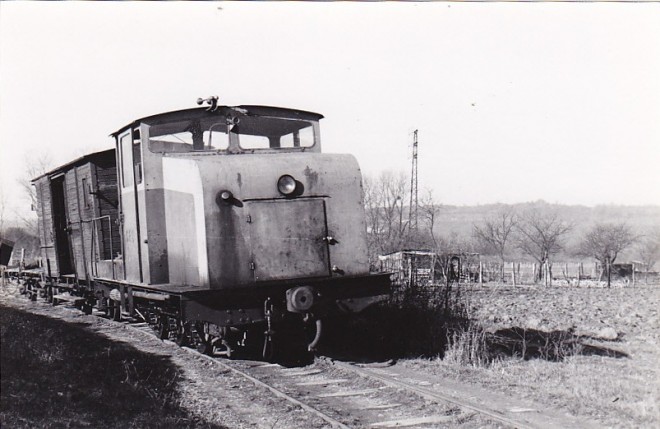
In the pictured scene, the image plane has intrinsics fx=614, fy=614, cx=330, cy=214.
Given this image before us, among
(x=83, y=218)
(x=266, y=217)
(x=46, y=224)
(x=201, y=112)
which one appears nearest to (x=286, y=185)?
(x=266, y=217)

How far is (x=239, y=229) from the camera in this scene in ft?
23.8

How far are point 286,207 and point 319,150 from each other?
1.50 meters

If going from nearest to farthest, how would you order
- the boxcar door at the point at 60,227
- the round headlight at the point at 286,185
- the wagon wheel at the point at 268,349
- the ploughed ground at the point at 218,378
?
the ploughed ground at the point at 218,378 < the round headlight at the point at 286,185 < the wagon wheel at the point at 268,349 < the boxcar door at the point at 60,227

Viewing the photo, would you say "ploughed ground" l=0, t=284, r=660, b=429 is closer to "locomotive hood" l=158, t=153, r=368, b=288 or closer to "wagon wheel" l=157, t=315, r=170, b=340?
"wagon wheel" l=157, t=315, r=170, b=340

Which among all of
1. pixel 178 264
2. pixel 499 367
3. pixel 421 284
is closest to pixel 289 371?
pixel 178 264

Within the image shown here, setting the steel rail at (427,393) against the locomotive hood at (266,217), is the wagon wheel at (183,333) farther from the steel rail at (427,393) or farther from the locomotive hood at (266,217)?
the steel rail at (427,393)

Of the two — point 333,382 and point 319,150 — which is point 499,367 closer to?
point 333,382

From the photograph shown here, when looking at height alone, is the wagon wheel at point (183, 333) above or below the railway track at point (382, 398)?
above

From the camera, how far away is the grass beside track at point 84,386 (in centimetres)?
530

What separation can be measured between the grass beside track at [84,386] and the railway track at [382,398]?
3.34 feet

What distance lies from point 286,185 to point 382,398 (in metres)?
2.74

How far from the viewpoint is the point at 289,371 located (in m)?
7.68

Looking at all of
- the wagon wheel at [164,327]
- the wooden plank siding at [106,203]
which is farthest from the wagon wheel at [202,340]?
the wooden plank siding at [106,203]

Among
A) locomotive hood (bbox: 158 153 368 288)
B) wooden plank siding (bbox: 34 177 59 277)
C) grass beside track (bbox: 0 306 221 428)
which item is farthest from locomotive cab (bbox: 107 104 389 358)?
wooden plank siding (bbox: 34 177 59 277)
